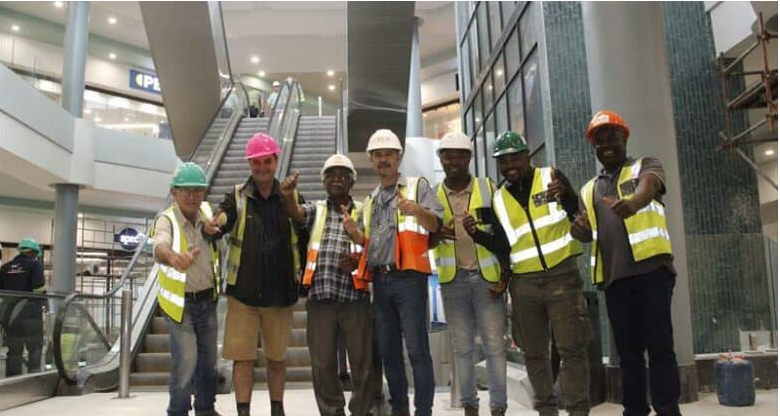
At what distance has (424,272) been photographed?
3652mm

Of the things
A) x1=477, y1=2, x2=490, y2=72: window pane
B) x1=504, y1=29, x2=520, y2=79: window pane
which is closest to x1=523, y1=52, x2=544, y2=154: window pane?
x1=504, y1=29, x2=520, y2=79: window pane

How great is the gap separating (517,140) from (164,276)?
84.3 inches

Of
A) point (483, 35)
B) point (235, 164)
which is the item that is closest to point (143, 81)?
point (235, 164)

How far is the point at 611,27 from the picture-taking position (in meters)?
4.99

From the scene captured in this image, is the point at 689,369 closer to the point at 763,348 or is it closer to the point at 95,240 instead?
the point at 763,348

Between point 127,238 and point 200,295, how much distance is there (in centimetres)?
1873

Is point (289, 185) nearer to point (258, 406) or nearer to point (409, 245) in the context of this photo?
point (409, 245)

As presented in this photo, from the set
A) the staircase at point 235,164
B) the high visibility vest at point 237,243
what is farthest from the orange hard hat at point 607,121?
the staircase at point 235,164

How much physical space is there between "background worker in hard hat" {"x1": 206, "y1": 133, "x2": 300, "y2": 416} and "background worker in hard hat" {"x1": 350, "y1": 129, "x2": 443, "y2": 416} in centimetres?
52

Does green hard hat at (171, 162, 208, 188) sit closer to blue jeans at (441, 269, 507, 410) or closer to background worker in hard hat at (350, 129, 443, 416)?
background worker in hard hat at (350, 129, 443, 416)

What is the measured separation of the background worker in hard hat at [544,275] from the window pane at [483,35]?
6737mm

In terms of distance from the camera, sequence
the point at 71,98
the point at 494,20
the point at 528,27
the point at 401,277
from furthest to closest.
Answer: the point at 71,98 < the point at 494,20 < the point at 528,27 < the point at 401,277

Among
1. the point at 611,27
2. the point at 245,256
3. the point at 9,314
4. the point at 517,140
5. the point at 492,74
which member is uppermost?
the point at 492,74

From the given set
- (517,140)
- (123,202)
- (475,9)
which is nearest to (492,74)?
(475,9)
